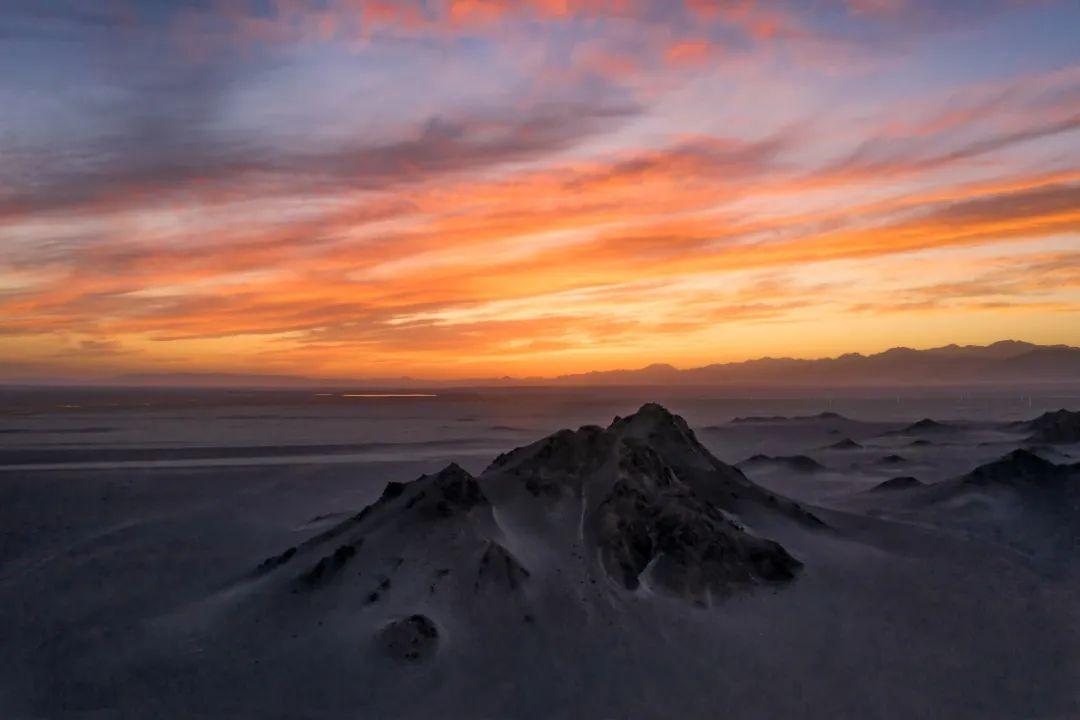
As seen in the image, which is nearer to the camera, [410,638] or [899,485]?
[410,638]

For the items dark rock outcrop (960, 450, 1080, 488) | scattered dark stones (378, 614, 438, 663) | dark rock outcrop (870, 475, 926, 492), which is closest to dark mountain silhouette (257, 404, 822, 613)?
scattered dark stones (378, 614, 438, 663)

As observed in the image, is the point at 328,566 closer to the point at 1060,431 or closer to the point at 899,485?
the point at 899,485

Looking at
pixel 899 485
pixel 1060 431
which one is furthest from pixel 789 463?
pixel 1060 431

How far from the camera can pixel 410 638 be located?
1396 cm

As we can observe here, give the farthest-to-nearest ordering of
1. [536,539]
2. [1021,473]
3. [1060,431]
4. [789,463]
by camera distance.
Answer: [1060,431] → [789,463] → [1021,473] → [536,539]

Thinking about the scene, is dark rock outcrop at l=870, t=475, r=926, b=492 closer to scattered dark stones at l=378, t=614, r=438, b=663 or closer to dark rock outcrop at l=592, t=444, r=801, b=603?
dark rock outcrop at l=592, t=444, r=801, b=603

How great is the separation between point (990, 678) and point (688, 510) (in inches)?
254

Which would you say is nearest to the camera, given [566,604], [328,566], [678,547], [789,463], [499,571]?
[566,604]

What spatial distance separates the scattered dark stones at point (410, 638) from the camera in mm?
13750

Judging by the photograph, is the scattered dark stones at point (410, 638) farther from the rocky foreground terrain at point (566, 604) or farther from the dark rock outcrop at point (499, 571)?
the dark rock outcrop at point (499, 571)

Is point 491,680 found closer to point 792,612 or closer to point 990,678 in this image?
point 792,612

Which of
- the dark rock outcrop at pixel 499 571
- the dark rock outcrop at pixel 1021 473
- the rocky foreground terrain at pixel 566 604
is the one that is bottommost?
the rocky foreground terrain at pixel 566 604

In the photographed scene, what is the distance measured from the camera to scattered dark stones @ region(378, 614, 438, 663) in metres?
13.8

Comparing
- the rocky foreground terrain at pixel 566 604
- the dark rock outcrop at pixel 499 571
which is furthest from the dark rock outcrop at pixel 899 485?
the dark rock outcrop at pixel 499 571
